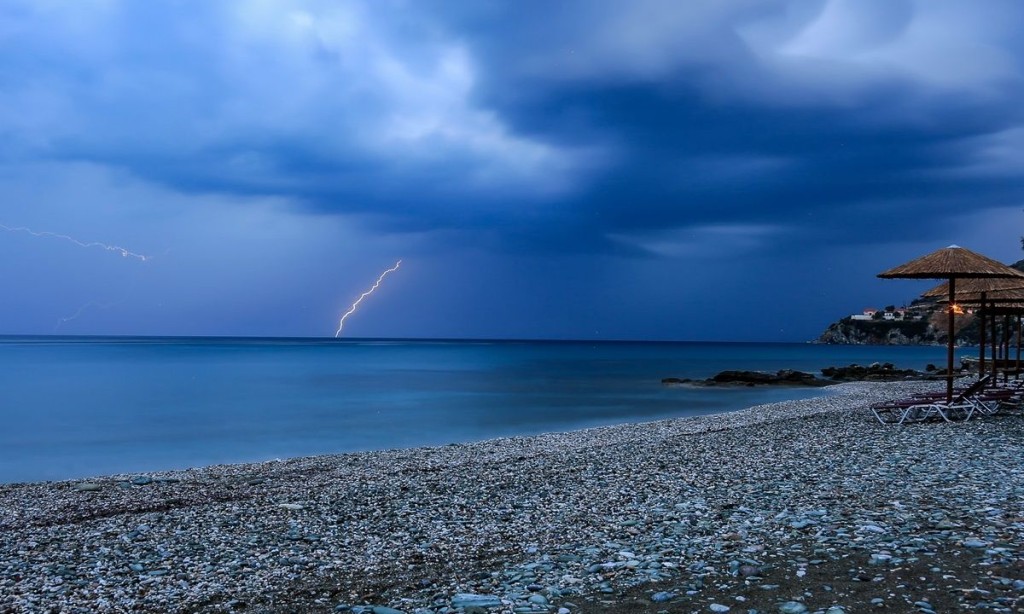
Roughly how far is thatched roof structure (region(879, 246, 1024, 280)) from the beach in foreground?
159 inches

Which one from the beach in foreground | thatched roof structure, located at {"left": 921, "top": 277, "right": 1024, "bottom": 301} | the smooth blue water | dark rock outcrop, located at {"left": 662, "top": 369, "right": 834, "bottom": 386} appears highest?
thatched roof structure, located at {"left": 921, "top": 277, "right": 1024, "bottom": 301}

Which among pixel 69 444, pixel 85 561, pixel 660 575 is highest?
pixel 660 575

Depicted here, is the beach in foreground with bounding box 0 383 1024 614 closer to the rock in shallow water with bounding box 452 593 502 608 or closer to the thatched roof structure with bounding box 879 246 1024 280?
the rock in shallow water with bounding box 452 593 502 608

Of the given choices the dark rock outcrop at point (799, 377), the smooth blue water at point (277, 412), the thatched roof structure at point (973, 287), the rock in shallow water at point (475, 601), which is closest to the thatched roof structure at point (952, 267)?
the thatched roof structure at point (973, 287)

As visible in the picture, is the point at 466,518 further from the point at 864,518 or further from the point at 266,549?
the point at 864,518

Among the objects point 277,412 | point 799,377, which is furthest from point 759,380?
point 277,412

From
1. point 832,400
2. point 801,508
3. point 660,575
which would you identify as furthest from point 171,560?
point 832,400

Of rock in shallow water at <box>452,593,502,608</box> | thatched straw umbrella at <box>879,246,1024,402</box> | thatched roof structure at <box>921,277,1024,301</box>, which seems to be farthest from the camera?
thatched roof structure at <box>921,277,1024,301</box>

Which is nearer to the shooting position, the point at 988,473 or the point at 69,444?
the point at 988,473

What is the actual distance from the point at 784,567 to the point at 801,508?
2.39 metres

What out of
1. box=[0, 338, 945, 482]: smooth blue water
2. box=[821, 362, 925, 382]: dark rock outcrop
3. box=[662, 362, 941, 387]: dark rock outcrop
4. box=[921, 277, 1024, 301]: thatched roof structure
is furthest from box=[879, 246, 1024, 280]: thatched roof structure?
box=[821, 362, 925, 382]: dark rock outcrop

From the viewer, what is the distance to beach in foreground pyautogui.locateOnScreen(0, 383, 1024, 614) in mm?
5883

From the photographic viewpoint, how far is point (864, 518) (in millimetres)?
7625

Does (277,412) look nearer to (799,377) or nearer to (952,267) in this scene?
(952,267)
